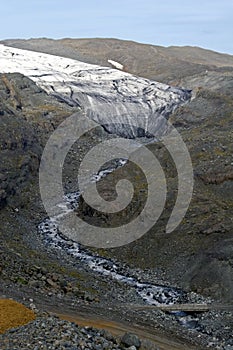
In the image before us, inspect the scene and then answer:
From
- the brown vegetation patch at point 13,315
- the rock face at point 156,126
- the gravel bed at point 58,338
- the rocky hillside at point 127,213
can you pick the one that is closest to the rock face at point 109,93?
the rock face at point 156,126

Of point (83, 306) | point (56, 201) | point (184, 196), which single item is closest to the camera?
point (83, 306)

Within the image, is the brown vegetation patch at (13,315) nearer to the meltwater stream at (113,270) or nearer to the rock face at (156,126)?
the meltwater stream at (113,270)

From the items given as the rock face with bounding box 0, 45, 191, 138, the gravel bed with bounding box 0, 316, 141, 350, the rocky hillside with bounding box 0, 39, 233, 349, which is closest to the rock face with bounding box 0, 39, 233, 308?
the rocky hillside with bounding box 0, 39, 233, 349

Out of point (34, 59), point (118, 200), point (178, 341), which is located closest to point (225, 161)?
point (118, 200)

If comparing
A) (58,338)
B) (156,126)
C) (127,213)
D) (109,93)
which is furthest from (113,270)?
(109,93)

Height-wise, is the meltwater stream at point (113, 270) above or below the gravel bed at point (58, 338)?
below

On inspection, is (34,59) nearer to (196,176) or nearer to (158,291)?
(196,176)

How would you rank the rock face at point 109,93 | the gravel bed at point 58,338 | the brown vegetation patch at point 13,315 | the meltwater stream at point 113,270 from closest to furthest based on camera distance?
the gravel bed at point 58,338, the brown vegetation patch at point 13,315, the meltwater stream at point 113,270, the rock face at point 109,93

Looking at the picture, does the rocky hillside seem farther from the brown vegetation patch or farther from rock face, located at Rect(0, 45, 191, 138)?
rock face, located at Rect(0, 45, 191, 138)
